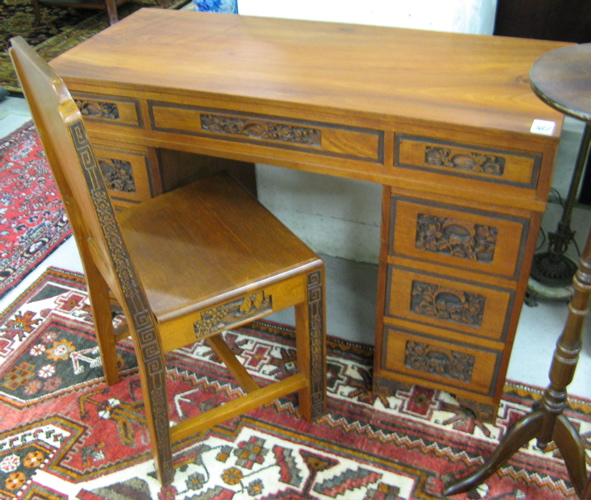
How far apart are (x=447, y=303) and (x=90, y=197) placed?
2.92ft

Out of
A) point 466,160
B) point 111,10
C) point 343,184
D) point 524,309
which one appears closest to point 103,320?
point 343,184

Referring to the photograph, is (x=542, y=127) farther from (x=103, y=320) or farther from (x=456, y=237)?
(x=103, y=320)

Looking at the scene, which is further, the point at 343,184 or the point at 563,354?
the point at 343,184

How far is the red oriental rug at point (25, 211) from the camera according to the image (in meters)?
2.52

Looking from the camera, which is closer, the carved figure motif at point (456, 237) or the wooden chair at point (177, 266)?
the wooden chair at point (177, 266)

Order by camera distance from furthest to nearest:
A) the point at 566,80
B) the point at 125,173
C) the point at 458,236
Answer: the point at 125,173 < the point at 458,236 < the point at 566,80

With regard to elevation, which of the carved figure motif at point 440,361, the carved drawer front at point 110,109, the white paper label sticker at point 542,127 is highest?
the white paper label sticker at point 542,127

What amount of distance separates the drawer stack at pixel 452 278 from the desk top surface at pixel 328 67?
0.10 meters

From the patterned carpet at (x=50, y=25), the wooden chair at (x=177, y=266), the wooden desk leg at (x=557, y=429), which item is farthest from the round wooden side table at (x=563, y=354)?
the patterned carpet at (x=50, y=25)

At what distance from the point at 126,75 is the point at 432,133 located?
2.53 feet

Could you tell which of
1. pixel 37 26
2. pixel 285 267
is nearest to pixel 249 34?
pixel 285 267

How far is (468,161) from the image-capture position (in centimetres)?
139

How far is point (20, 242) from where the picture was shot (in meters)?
2.62

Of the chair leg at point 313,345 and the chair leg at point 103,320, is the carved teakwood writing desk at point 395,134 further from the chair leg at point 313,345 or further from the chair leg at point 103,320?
the chair leg at point 103,320
